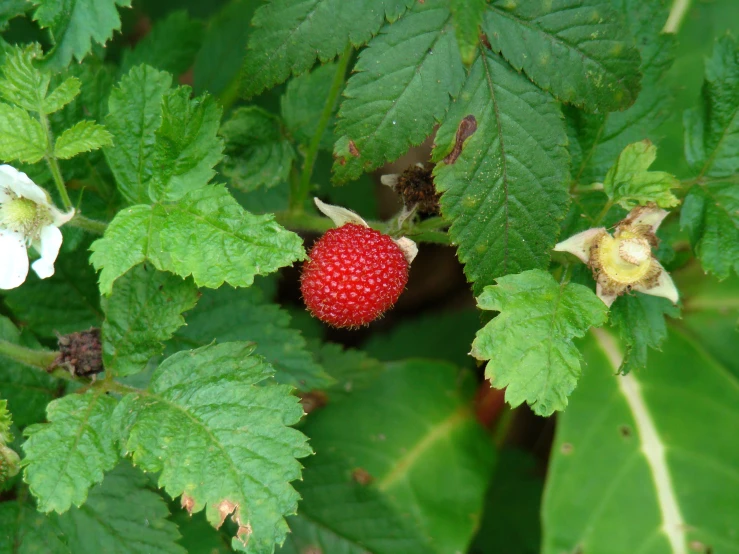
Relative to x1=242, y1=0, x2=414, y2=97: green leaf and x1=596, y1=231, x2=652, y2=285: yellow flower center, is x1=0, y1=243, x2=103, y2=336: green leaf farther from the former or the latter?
x1=596, y1=231, x2=652, y2=285: yellow flower center

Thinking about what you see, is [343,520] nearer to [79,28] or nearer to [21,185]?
[21,185]

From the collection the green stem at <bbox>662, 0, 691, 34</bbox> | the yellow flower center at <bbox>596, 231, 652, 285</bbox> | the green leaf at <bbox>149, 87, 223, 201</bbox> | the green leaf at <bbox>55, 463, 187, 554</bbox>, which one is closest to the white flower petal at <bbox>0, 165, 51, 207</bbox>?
the green leaf at <bbox>149, 87, 223, 201</bbox>

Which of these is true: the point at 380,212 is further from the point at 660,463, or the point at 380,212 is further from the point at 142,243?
the point at 142,243

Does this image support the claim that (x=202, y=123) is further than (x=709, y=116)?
No

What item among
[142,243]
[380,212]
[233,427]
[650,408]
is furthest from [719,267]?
[380,212]

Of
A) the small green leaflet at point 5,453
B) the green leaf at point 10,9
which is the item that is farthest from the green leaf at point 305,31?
the small green leaflet at point 5,453

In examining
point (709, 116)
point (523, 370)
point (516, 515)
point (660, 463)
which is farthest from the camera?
point (516, 515)

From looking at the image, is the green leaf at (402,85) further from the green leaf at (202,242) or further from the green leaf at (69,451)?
the green leaf at (69,451)
